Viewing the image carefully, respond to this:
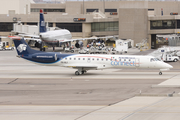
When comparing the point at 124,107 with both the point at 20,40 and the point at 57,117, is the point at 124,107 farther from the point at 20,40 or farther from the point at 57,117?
the point at 20,40

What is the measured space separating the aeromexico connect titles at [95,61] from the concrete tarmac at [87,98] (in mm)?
1615

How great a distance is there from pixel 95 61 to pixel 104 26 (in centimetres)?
7533

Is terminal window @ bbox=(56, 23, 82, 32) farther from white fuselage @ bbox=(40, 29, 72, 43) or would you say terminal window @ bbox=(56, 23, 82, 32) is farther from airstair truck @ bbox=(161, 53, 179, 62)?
airstair truck @ bbox=(161, 53, 179, 62)

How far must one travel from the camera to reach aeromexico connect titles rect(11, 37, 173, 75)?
139 feet

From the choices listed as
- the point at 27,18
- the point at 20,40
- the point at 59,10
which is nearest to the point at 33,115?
the point at 20,40

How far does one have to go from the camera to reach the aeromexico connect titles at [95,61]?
4234 centimetres

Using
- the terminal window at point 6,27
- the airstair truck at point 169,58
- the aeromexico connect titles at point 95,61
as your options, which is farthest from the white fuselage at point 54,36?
the aeromexico connect titles at point 95,61

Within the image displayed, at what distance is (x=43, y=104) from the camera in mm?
25734

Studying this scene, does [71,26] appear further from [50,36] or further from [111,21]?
[50,36]

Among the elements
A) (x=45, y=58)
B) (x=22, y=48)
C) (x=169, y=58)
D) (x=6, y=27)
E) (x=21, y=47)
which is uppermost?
(x=6, y=27)

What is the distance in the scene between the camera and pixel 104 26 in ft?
385

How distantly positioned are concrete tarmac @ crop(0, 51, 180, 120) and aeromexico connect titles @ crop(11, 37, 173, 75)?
161 cm

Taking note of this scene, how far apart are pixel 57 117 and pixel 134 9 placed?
289 feet

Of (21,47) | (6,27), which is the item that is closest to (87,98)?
(21,47)
